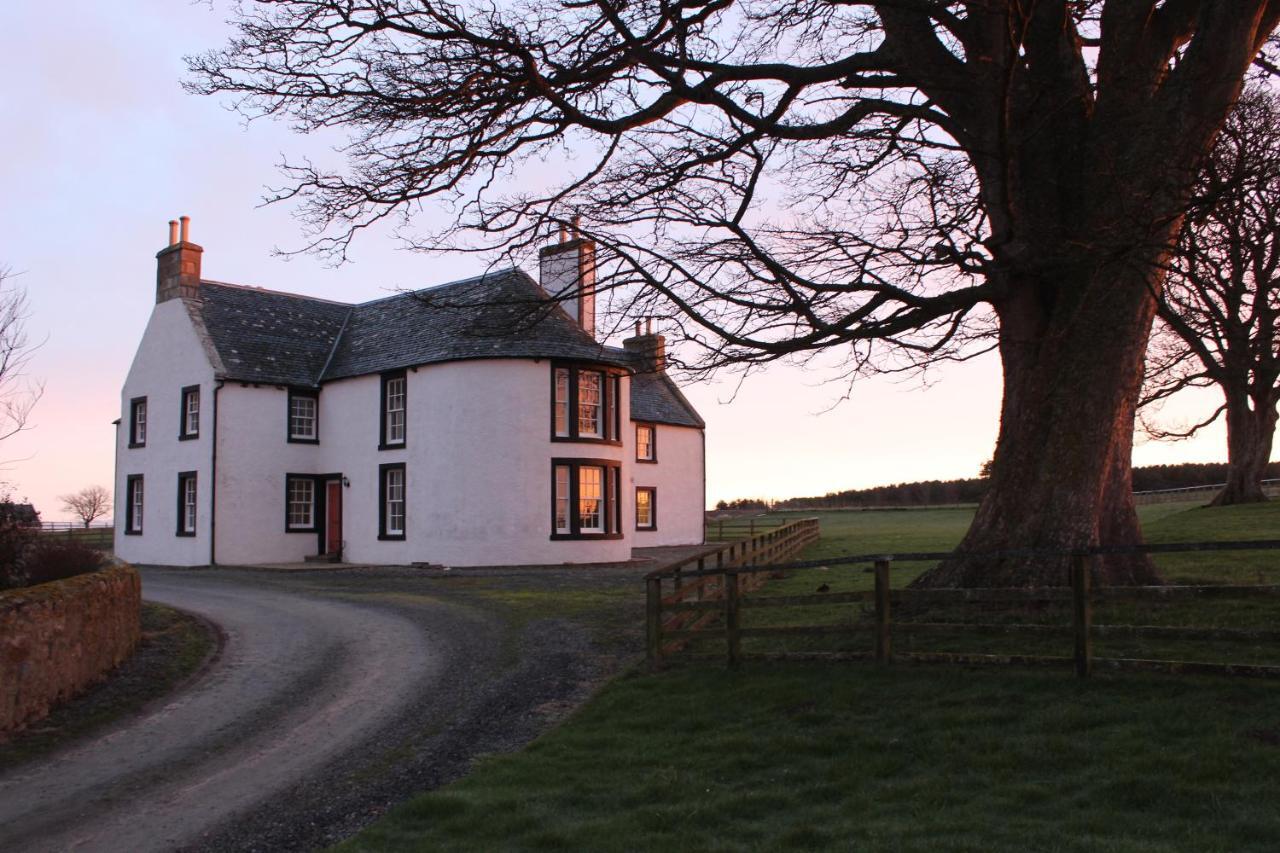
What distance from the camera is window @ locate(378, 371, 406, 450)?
30.3 meters

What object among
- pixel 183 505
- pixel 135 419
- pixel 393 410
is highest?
pixel 135 419

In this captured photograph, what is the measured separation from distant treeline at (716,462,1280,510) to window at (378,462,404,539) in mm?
44955

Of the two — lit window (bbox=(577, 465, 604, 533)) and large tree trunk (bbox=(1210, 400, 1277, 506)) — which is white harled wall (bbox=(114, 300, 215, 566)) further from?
large tree trunk (bbox=(1210, 400, 1277, 506))

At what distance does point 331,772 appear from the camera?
8477 mm

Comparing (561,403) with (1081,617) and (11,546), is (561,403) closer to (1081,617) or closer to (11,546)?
(11,546)

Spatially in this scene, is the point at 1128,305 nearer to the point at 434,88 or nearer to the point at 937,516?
the point at 434,88

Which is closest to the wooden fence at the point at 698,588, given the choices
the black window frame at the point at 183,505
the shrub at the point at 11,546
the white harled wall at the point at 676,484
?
the shrub at the point at 11,546

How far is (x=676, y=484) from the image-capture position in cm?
4072

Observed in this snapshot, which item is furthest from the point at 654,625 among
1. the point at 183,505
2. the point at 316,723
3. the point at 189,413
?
the point at 183,505

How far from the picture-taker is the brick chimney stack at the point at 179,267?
3312 centimetres

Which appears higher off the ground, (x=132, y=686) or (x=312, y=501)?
(x=312, y=501)

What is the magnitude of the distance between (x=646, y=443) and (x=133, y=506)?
18054 mm

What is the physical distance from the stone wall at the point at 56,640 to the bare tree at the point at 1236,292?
11245 mm

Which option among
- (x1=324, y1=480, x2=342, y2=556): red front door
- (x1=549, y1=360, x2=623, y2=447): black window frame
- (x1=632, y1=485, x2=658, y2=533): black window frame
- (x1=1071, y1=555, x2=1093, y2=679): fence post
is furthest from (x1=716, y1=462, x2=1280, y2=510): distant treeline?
(x1=1071, y1=555, x2=1093, y2=679): fence post
